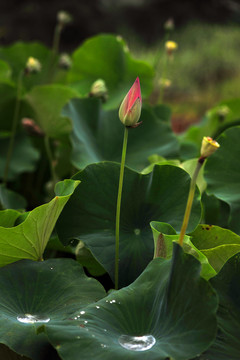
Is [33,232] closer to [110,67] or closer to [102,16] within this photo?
[110,67]

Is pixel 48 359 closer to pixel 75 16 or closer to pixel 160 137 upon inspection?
pixel 160 137

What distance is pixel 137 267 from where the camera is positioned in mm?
678

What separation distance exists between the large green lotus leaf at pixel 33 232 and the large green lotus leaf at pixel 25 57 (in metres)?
0.89

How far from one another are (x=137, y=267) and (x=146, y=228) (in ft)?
0.19

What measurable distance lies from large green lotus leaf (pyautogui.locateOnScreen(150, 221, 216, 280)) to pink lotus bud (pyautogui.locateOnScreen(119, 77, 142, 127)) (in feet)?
0.38

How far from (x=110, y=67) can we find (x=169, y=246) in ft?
2.68

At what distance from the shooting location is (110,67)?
4.40 feet

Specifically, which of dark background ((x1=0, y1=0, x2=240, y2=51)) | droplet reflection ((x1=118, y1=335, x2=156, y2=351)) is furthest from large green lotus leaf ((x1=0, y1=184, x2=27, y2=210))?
dark background ((x1=0, y1=0, x2=240, y2=51))

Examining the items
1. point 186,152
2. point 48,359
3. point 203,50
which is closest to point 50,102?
point 186,152

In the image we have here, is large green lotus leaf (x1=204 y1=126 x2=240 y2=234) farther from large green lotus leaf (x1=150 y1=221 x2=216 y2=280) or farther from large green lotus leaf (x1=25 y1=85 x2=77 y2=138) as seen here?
large green lotus leaf (x1=25 y1=85 x2=77 y2=138)

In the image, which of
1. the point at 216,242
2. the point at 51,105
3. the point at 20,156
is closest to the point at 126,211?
the point at 216,242

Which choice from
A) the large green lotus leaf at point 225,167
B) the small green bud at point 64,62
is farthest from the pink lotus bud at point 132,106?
the small green bud at point 64,62

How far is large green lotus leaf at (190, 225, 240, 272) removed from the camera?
2.06 feet

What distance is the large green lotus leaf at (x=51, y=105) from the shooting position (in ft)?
3.61
